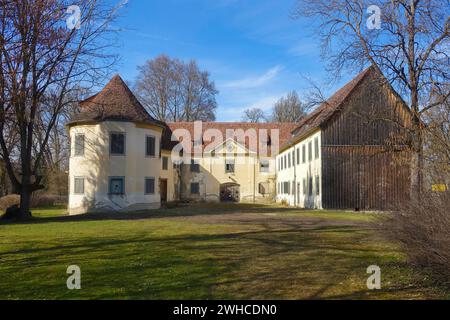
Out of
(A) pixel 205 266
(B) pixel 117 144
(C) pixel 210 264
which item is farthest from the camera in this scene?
(B) pixel 117 144

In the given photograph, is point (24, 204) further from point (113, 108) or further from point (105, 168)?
point (113, 108)

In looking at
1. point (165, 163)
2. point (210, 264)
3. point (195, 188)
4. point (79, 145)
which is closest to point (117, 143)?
point (79, 145)

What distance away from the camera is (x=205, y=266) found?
9.55 m

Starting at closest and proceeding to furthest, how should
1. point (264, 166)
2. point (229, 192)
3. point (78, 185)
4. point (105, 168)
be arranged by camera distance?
point (105, 168) → point (78, 185) → point (229, 192) → point (264, 166)

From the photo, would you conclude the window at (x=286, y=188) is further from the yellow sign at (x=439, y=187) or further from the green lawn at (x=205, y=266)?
the yellow sign at (x=439, y=187)

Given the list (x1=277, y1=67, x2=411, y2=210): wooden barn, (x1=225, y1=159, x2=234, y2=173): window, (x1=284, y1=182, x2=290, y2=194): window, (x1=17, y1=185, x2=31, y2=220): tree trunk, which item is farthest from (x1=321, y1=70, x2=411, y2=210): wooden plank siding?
(x1=17, y1=185, x2=31, y2=220): tree trunk

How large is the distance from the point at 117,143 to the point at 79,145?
9.24 feet

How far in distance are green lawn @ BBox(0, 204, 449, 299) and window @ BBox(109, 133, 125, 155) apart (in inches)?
583

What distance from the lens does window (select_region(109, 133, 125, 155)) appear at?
3028 centimetres

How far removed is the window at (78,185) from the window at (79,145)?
1.70 meters

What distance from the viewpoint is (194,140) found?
48.9m
